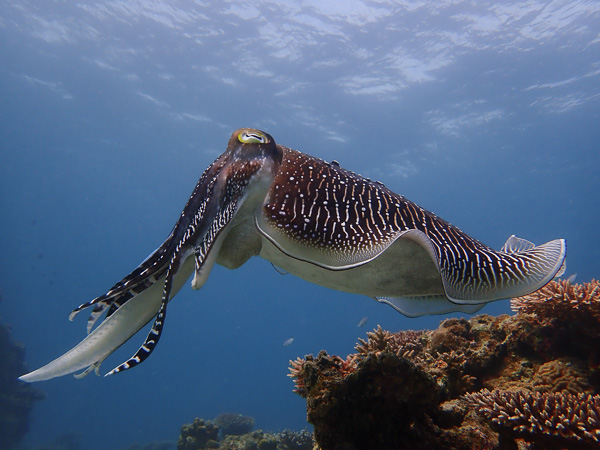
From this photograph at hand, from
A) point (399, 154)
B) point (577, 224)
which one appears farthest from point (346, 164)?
point (577, 224)

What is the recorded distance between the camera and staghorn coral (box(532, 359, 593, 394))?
365 centimetres

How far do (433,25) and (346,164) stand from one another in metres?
24.4

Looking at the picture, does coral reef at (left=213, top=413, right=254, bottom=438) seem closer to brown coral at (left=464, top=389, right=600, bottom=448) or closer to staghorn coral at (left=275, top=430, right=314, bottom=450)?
staghorn coral at (left=275, top=430, right=314, bottom=450)

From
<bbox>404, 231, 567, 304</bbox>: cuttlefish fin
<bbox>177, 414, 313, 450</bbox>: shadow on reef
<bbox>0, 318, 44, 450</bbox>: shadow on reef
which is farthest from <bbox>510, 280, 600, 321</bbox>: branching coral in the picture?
<bbox>0, 318, 44, 450</bbox>: shadow on reef

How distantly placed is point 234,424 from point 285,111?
33.7 m

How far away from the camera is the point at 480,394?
3.64 metres

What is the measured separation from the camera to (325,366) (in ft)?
10.9

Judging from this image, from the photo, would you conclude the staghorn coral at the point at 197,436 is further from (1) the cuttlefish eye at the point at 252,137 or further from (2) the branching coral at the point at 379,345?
(1) the cuttlefish eye at the point at 252,137

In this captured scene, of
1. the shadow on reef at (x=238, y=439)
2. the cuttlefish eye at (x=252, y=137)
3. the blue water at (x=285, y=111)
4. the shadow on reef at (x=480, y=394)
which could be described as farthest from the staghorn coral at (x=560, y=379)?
the blue water at (x=285, y=111)

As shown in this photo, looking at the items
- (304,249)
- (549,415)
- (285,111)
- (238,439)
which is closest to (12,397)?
(238,439)

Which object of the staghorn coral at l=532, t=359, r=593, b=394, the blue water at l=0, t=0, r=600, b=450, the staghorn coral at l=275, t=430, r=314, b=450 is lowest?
the staghorn coral at l=275, t=430, r=314, b=450

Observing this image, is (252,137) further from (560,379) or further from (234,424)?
(234,424)

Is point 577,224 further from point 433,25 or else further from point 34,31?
point 34,31

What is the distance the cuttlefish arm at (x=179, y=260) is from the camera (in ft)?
8.63
